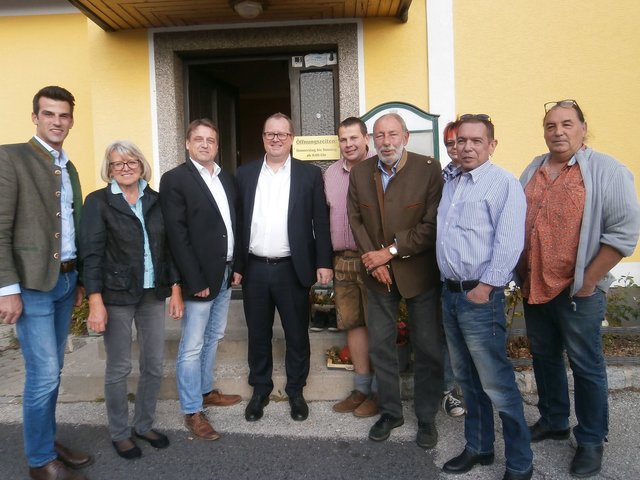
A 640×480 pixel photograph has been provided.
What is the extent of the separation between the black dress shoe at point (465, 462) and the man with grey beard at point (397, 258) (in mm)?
274

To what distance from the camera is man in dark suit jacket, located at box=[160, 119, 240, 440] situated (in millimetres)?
3213

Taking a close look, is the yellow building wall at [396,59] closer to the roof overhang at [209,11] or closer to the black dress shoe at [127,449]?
the roof overhang at [209,11]

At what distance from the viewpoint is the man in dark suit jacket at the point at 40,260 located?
8.79 feet

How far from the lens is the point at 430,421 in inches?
127

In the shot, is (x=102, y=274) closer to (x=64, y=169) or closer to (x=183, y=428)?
(x=64, y=169)

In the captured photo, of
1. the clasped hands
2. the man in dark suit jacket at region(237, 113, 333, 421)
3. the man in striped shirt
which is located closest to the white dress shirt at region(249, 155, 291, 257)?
the man in dark suit jacket at region(237, 113, 333, 421)

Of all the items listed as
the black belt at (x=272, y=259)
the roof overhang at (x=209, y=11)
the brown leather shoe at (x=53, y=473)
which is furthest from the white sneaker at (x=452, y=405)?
the roof overhang at (x=209, y=11)

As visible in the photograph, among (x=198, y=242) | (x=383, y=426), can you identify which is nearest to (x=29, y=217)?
(x=198, y=242)

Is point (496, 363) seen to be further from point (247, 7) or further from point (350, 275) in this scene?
point (247, 7)

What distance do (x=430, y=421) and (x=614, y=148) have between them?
13.5 feet

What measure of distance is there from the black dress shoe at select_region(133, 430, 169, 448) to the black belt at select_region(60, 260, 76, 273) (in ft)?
4.02

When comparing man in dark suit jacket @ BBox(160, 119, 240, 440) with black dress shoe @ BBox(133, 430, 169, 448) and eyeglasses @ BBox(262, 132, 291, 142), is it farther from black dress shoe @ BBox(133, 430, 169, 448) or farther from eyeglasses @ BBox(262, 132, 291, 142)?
→ eyeglasses @ BBox(262, 132, 291, 142)

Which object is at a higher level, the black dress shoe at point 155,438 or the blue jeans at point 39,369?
the blue jeans at point 39,369

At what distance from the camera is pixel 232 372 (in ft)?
13.4
